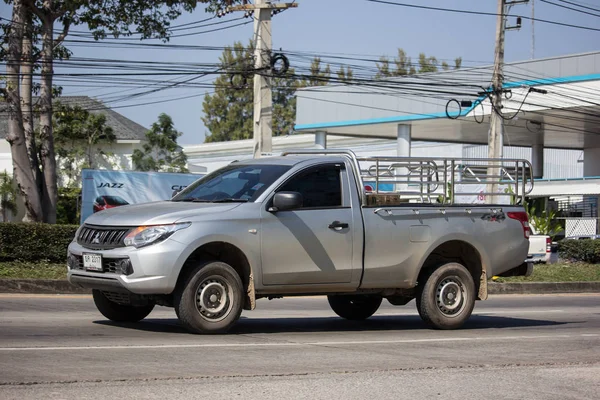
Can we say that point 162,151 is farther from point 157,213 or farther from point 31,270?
point 157,213

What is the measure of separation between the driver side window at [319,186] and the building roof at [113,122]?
147ft

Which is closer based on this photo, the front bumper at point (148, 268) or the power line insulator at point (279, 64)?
the front bumper at point (148, 268)

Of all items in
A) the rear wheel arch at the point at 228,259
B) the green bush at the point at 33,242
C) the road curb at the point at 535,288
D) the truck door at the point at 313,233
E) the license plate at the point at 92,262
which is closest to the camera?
the license plate at the point at 92,262

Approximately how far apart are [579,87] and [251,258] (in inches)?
1160

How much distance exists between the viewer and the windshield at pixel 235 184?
388 inches

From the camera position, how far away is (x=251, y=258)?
943cm

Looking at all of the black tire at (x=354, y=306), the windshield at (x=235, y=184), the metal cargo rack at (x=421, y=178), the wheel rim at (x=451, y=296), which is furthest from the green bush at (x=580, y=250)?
the windshield at (x=235, y=184)

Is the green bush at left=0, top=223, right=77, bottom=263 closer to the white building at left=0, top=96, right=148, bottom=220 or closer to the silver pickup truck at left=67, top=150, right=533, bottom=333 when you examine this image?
the silver pickup truck at left=67, top=150, right=533, bottom=333

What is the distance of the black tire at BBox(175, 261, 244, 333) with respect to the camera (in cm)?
905

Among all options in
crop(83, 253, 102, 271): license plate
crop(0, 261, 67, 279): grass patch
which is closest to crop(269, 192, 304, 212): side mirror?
crop(83, 253, 102, 271): license plate

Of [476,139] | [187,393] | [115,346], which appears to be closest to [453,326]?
[115,346]

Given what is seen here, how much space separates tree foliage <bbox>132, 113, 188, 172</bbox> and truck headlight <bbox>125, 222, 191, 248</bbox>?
1659 inches

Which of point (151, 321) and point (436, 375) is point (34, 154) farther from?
point (436, 375)

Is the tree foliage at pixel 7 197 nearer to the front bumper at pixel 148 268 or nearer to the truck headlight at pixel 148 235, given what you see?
the front bumper at pixel 148 268
